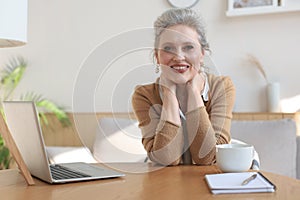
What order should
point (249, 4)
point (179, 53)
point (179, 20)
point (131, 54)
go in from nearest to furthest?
point (179, 53) → point (179, 20) → point (131, 54) → point (249, 4)

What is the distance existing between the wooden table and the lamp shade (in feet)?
1.42

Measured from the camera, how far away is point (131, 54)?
192 cm

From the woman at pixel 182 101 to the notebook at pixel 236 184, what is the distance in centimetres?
37

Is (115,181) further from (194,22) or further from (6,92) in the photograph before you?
(6,92)

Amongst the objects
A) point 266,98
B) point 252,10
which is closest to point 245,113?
point 266,98

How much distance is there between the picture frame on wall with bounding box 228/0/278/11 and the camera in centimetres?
286

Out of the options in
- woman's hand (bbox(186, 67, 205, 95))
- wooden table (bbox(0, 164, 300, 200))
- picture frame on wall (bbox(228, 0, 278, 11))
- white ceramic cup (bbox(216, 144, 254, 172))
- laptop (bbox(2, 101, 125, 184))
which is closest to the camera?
wooden table (bbox(0, 164, 300, 200))

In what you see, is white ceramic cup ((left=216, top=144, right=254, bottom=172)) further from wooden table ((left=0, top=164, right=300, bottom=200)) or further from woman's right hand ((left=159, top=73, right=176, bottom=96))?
woman's right hand ((left=159, top=73, right=176, bottom=96))

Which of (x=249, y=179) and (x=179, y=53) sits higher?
(x=179, y=53)

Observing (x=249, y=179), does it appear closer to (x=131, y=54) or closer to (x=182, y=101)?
(x=182, y=101)

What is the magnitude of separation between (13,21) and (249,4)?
1.87 meters

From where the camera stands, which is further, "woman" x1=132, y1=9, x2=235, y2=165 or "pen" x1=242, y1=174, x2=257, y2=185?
"woman" x1=132, y1=9, x2=235, y2=165

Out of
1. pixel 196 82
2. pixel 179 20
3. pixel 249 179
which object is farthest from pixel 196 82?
pixel 249 179

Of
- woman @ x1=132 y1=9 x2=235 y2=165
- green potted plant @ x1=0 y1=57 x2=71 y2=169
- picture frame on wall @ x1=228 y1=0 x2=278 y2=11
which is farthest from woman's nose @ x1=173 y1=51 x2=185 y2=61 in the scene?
green potted plant @ x1=0 y1=57 x2=71 y2=169
